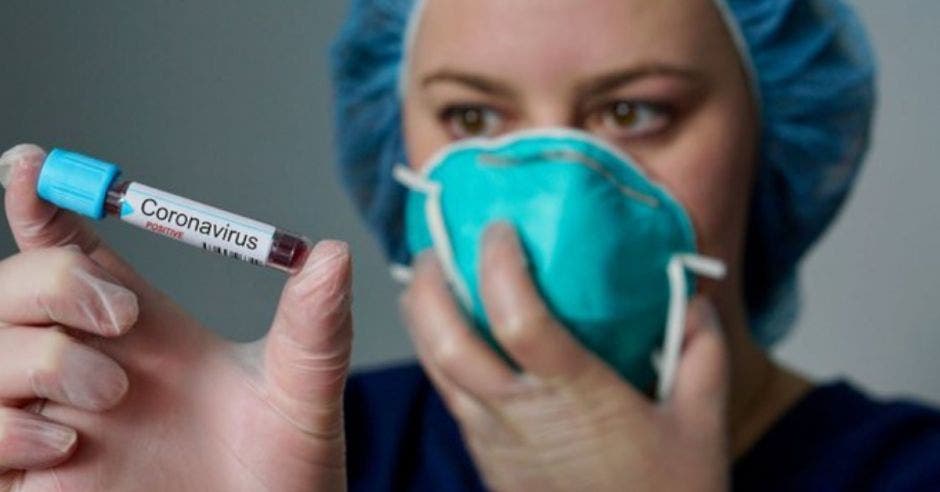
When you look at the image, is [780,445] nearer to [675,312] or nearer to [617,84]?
[675,312]

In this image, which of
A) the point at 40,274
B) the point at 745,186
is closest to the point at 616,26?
the point at 745,186

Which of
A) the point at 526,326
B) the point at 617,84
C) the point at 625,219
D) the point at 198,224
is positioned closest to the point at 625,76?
the point at 617,84

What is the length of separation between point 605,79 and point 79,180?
459 millimetres

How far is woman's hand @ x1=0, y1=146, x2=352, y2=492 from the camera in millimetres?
556

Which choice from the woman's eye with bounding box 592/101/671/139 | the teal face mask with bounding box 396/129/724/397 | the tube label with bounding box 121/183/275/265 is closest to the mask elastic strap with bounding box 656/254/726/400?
the teal face mask with bounding box 396/129/724/397

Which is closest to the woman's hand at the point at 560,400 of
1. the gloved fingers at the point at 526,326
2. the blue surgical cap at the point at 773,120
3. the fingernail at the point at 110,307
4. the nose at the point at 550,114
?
the gloved fingers at the point at 526,326

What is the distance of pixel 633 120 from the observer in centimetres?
90

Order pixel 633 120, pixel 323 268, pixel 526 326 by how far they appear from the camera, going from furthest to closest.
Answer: pixel 633 120 < pixel 526 326 < pixel 323 268

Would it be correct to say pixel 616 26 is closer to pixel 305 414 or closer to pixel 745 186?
pixel 745 186

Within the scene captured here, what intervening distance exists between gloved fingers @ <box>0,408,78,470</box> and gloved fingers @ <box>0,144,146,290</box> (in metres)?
0.09

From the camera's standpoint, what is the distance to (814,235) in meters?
1.06

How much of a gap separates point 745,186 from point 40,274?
0.64m

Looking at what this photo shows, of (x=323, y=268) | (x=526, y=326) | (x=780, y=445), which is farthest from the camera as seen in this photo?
(x=780, y=445)

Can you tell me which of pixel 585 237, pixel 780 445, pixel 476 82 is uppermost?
pixel 476 82
